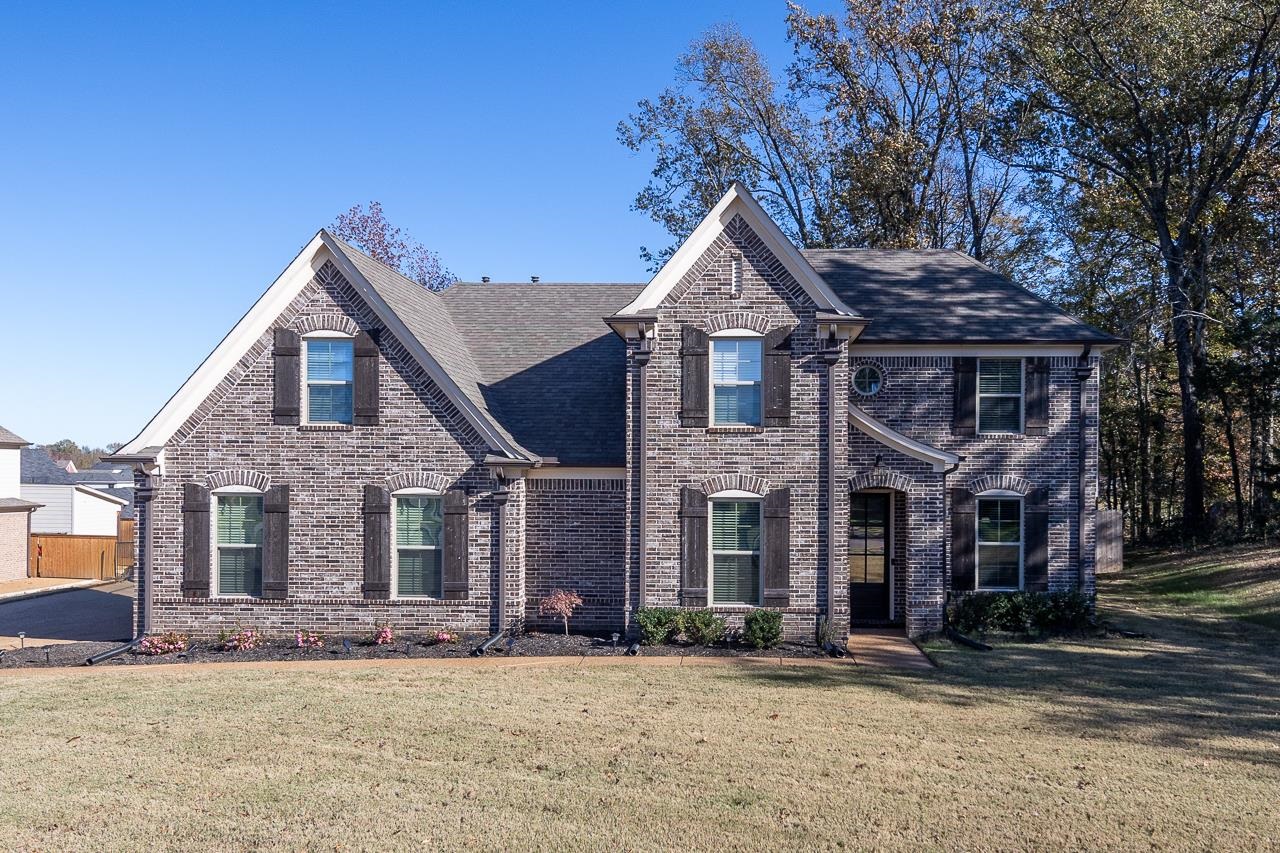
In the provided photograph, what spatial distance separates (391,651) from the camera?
13992 mm

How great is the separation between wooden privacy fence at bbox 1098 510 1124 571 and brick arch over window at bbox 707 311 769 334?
1738 centimetres

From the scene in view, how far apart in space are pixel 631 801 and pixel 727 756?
1.56 metres

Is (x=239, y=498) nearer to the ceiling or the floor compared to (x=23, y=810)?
nearer to the ceiling

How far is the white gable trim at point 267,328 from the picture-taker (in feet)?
48.1

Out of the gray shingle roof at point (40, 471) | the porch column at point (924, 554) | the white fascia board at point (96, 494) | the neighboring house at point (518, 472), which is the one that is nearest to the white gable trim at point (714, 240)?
the neighboring house at point (518, 472)

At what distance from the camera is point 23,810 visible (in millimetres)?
7387

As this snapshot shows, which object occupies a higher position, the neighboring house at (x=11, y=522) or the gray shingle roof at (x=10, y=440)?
the gray shingle roof at (x=10, y=440)

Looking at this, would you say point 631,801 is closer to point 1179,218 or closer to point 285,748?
point 285,748

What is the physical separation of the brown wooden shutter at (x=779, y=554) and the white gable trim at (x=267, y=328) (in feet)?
14.7

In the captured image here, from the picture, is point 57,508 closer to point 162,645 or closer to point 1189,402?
point 162,645

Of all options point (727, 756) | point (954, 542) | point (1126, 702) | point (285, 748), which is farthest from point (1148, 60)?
point (285, 748)

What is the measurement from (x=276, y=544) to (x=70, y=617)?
7.92m

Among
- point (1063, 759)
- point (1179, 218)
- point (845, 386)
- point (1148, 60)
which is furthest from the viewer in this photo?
point (1179, 218)

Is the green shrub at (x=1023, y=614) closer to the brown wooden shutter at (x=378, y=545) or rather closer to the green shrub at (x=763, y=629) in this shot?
the green shrub at (x=763, y=629)
